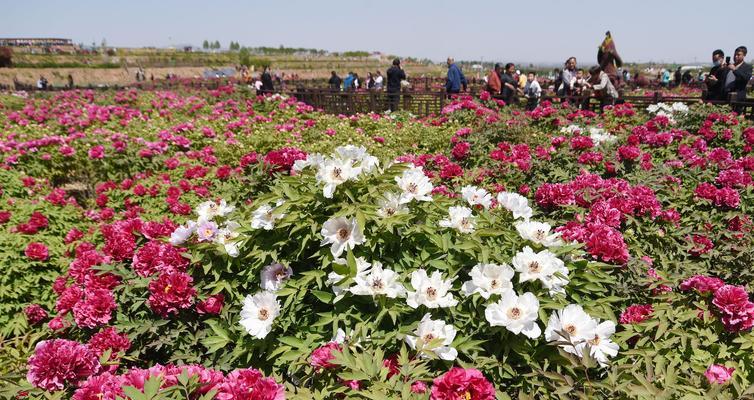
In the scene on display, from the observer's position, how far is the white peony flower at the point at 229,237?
198 cm

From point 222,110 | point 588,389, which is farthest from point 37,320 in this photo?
point 222,110

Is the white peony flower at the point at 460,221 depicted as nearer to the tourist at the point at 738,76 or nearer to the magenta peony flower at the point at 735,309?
the magenta peony flower at the point at 735,309

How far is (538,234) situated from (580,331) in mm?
464

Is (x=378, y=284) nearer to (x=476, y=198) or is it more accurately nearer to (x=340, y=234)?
(x=340, y=234)

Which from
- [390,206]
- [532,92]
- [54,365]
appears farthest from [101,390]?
[532,92]

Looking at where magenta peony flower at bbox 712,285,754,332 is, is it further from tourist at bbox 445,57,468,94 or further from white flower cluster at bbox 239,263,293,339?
tourist at bbox 445,57,468,94

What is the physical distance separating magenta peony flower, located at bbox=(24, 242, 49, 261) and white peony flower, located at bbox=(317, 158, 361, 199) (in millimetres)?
2519

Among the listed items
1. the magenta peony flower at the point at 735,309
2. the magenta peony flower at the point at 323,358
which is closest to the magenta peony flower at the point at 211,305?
the magenta peony flower at the point at 323,358

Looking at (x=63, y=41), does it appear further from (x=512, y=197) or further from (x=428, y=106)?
(x=512, y=197)

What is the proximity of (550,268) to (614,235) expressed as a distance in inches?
24.2

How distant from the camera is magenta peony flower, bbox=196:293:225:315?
6.62 feet

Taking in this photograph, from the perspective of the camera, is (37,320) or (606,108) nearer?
(37,320)

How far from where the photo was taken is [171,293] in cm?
200

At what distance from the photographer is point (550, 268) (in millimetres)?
1725
